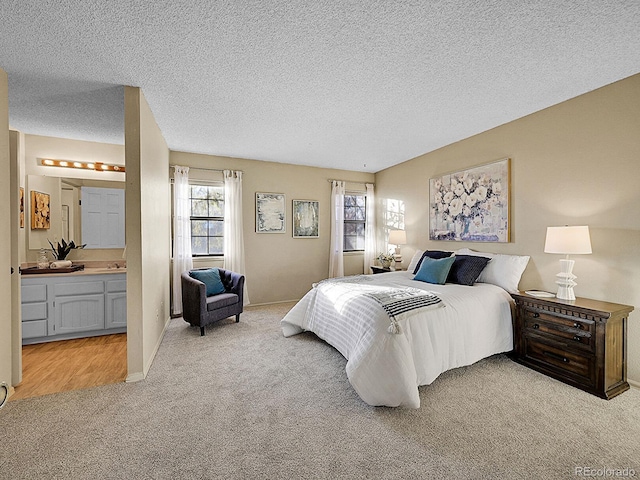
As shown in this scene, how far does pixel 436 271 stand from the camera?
136 inches

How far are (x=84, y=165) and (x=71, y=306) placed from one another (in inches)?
77.9

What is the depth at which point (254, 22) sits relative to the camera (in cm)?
183

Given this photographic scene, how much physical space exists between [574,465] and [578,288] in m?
1.83

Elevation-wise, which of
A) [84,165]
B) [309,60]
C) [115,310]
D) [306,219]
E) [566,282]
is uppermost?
[309,60]

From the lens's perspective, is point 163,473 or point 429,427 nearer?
point 163,473

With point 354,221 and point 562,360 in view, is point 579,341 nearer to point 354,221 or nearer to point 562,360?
point 562,360

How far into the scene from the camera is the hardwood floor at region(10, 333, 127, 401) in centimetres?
253

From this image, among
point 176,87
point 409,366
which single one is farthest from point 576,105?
point 176,87

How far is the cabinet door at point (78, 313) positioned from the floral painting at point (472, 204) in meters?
4.80

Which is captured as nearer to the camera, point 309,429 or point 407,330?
point 309,429

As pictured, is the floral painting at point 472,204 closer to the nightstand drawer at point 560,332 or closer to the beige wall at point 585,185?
the beige wall at point 585,185

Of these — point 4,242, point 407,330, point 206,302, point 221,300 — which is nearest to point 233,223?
point 221,300

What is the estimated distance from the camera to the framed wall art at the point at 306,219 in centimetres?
554

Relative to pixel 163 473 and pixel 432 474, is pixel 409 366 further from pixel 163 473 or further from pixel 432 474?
pixel 163 473
